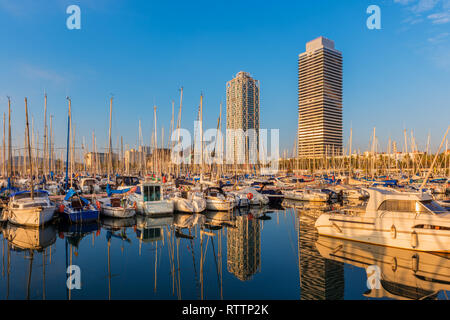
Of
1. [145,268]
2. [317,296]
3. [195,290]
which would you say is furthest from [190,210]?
[317,296]

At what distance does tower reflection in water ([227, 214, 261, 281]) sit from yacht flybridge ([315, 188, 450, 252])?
5381 millimetres

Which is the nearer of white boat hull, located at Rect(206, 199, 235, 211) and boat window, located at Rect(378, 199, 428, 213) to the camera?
boat window, located at Rect(378, 199, 428, 213)

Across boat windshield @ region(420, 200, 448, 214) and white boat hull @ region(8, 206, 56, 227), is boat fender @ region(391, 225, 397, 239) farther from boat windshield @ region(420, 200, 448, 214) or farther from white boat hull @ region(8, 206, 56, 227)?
white boat hull @ region(8, 206, 56, 227)

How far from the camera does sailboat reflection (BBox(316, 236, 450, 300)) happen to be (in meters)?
10.6

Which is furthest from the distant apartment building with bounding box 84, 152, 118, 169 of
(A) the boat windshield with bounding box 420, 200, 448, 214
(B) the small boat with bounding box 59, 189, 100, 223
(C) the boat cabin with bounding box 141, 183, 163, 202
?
(A) the boat windshield with bounding box 420, 200, 448, 214

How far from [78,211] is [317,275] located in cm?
2046

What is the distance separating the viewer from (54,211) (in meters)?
23.4

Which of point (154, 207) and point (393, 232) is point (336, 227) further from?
point (154, 207)

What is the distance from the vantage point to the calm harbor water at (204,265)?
1094 centimetres

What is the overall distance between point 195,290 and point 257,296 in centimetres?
256

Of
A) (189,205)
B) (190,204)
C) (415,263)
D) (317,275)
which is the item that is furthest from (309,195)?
(317,275)

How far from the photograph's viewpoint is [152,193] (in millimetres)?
27703

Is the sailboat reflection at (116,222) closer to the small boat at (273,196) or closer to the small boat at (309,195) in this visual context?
the small boat at (273,196)

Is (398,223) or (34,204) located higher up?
(34,204)
